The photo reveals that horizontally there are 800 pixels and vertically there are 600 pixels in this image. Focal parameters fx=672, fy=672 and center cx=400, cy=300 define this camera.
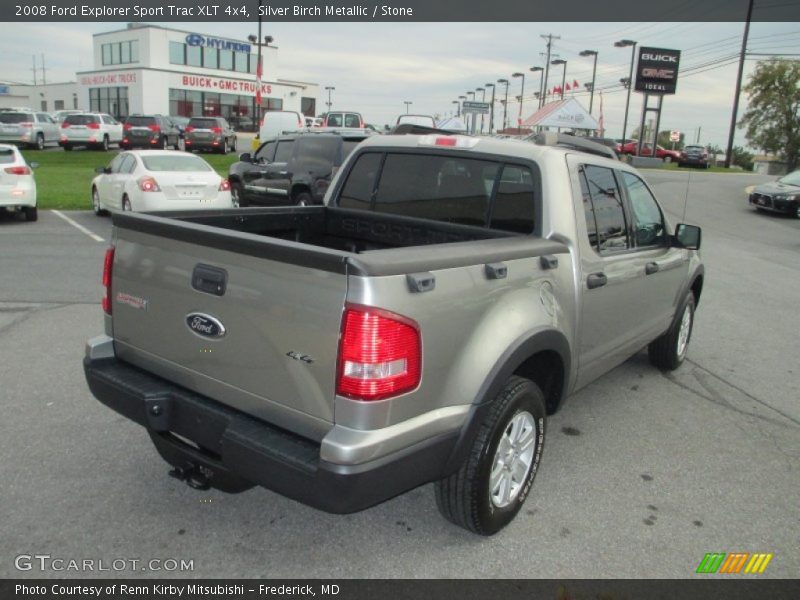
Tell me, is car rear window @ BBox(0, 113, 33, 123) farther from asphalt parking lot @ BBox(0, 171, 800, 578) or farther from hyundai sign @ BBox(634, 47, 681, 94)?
hyundai sign @ BBox(634, 47, 681, 94)

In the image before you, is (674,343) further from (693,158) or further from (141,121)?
(693,158)

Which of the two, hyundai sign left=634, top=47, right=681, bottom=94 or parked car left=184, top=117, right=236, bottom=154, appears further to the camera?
hyundai sign left=634, top=47, right=681, bottom=94

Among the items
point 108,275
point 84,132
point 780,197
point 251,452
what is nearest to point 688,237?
point 251,452

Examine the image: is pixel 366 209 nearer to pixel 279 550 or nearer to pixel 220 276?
pixel 220 276

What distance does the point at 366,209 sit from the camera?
14.7ft

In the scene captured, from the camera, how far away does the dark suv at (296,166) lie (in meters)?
13.3

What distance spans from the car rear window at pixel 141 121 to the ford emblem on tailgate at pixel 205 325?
1268 inches

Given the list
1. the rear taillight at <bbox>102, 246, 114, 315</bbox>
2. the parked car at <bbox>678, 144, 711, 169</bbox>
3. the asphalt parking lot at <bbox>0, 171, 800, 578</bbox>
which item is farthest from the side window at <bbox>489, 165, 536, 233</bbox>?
the parked car at <bbox>678, 144, 711, 169</bbox>

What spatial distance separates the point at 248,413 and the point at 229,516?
842mm

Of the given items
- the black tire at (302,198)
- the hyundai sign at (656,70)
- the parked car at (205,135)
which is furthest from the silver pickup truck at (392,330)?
the hyundai sign at (656,70)

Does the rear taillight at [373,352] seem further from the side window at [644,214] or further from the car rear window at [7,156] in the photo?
the car rear window at [7,156]

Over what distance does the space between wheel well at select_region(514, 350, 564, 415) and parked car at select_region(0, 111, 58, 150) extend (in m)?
36.1
